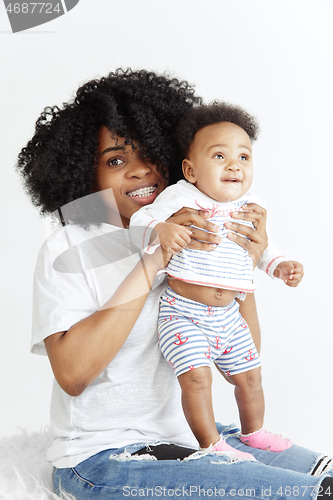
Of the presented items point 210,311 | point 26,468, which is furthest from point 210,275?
point 26,468

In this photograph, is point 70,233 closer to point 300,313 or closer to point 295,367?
point 300,313

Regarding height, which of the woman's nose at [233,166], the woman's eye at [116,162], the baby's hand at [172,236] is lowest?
the baby's hand at [172,236]

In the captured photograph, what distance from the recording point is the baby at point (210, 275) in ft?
3.00

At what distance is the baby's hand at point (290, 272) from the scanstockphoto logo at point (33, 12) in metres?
0.70

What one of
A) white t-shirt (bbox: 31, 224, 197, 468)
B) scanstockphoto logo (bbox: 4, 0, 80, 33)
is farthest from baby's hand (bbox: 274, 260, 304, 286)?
scanstockphoto logo (bbox: 4, 0, 80, 33)

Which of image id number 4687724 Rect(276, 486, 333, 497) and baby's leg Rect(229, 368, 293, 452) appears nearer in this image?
image id number 4687724 Rect(276, 486, 333, 497)

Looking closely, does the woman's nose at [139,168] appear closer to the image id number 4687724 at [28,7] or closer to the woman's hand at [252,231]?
the woman's hand at [252,231]

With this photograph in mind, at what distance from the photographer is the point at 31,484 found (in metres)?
1.01

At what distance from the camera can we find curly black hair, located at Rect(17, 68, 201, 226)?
1.02m

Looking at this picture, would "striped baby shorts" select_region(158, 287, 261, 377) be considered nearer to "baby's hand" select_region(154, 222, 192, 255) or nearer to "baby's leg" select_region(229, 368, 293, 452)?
"baby's leg" select_region(229, 368, 293, 452)

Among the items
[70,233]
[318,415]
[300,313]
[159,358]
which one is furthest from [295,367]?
[70,233]

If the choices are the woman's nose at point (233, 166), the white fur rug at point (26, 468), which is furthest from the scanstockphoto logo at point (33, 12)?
the white fur rug at point (26, 468)

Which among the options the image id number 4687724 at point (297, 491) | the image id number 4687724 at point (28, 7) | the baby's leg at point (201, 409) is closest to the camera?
the image id number 4687724 at point (297, 491)

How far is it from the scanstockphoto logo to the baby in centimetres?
37
